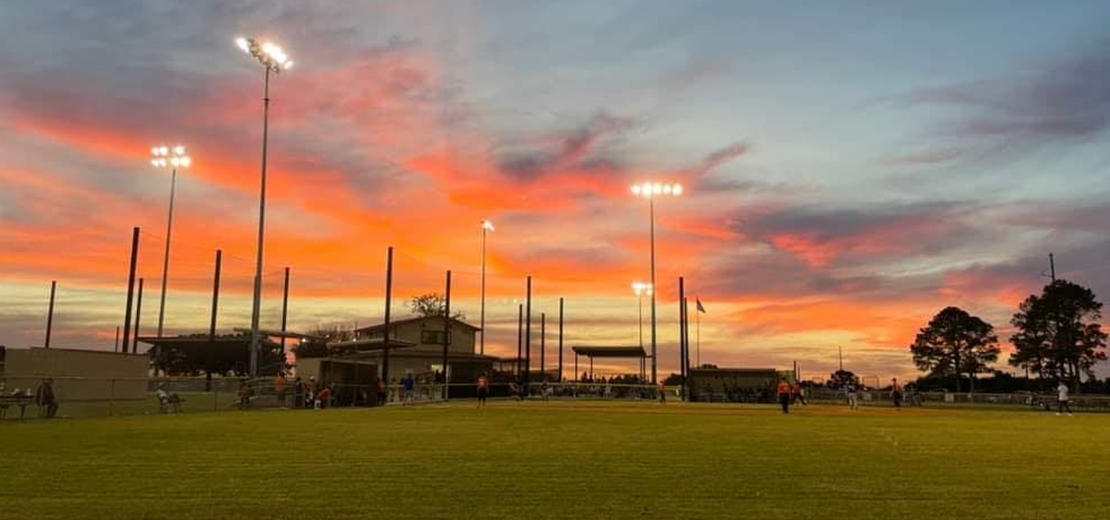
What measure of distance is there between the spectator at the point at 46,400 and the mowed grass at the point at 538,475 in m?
7.78

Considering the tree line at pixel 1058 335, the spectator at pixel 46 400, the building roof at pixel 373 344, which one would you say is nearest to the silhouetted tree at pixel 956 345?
the tree line at pixel 1058 335

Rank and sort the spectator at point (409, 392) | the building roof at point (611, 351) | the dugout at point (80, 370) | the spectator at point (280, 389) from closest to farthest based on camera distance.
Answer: the dugout at point (80, 370)
the spectator at point (280, 389)
the spectator at point (409, 392)
the building roof at point (611, 351)

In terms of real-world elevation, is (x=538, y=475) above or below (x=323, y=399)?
below

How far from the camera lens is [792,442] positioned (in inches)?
711

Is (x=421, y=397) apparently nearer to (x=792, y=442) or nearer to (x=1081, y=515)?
(x=792, y=442)

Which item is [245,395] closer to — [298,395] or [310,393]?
[298,395]

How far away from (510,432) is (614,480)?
9520mm

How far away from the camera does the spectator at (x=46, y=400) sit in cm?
2681

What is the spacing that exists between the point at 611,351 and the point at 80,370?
4412cm

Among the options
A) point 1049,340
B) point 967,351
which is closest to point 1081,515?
point 1049,340

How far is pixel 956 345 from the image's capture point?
3757 inches

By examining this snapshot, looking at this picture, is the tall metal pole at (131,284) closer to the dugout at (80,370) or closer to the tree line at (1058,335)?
the dugout at (80,370)

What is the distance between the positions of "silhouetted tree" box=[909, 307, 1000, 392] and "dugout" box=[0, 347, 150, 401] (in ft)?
287

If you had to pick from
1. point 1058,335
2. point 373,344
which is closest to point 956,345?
Result: point 1058,335
